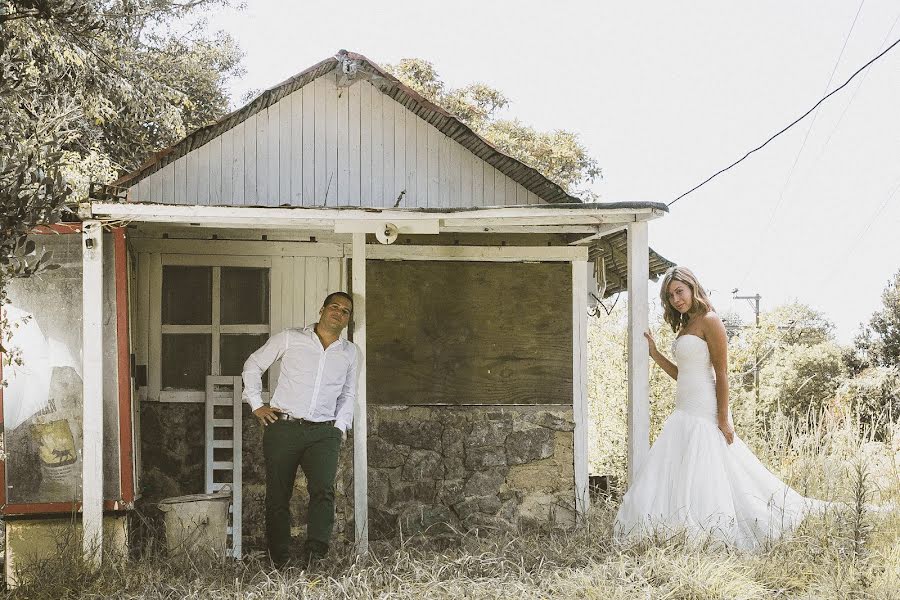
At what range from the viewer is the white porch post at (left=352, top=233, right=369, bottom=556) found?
7.73 m

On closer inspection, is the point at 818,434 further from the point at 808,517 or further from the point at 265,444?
the point at 265,444

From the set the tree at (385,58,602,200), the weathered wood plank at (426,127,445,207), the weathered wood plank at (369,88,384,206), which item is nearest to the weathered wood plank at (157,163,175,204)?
the weathered wood plank at (369,88,384,206)

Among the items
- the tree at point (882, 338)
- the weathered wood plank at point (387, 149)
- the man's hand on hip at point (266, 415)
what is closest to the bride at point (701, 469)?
the man's hand on hip at point (266, 415)

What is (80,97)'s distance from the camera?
507 inches

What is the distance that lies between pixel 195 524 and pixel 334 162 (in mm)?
3694

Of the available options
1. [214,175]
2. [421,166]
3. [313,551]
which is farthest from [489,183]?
[313,551]

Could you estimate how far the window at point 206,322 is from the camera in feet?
29.7

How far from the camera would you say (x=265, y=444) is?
24.5 feet

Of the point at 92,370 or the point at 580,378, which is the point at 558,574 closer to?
the point at 580,378

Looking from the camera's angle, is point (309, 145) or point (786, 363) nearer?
point (309, 145)

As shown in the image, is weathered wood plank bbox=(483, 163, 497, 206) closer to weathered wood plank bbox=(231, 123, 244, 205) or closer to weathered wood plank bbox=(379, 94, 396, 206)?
weathered wood plank bbox=(379, 94, 396, 206)

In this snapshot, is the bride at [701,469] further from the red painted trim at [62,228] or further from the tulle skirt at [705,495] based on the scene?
the red painted trim at [62,228]

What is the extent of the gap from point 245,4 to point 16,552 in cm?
1646

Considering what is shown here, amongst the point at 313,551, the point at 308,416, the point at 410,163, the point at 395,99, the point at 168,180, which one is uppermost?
the point at 395,99
